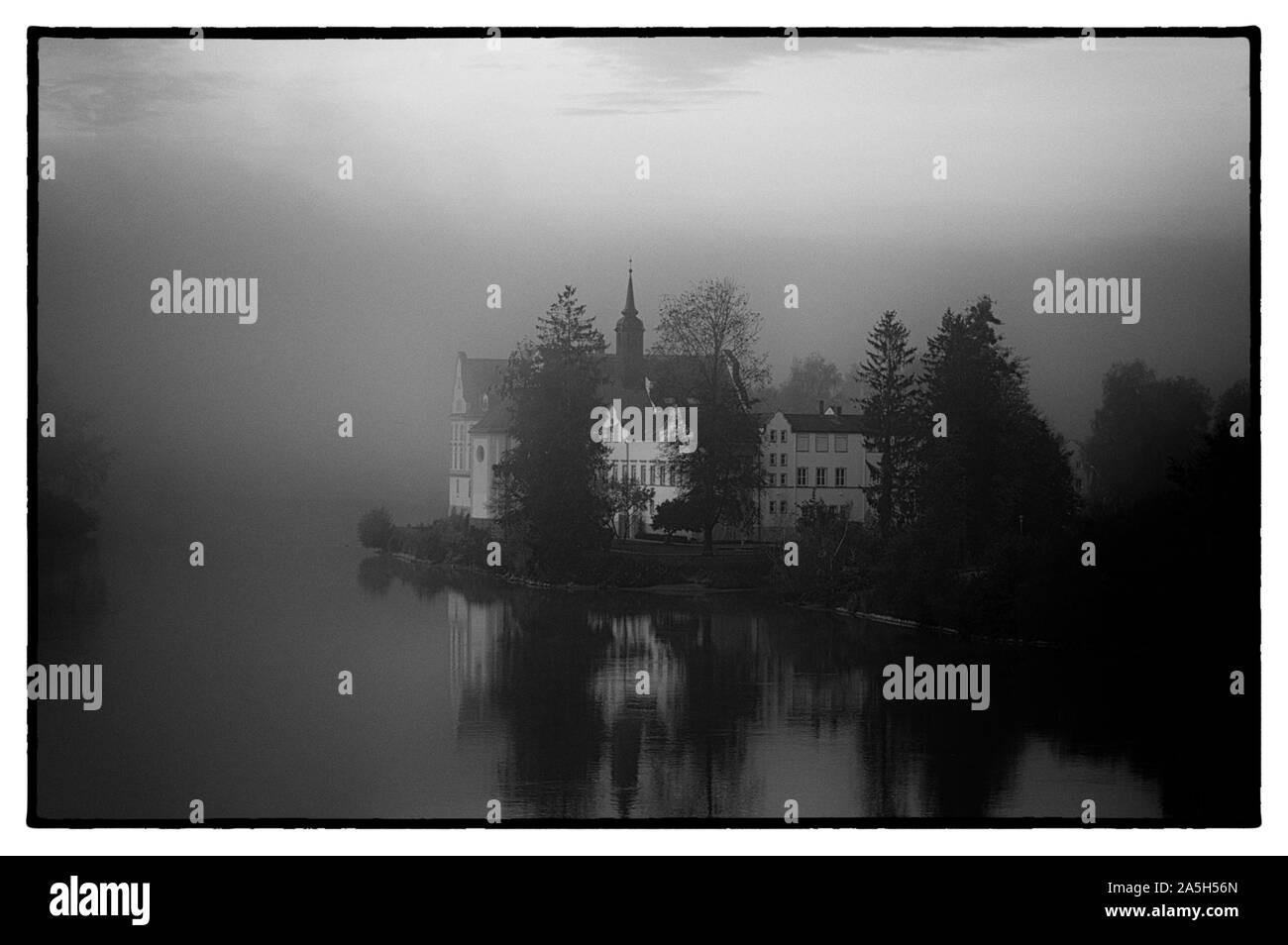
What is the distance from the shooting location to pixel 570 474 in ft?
38.8

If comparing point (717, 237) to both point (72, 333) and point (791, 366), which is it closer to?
point (791, 366)

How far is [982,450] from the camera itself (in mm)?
11695

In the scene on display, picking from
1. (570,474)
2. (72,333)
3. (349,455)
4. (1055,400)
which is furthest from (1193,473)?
(72,333)

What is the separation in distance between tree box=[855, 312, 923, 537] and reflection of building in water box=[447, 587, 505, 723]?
2873 mm

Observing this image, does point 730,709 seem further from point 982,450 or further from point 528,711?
point 982,450

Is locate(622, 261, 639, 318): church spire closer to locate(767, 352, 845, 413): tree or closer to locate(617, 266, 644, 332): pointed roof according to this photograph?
locate(617, 266, 644, 332): pointed roof

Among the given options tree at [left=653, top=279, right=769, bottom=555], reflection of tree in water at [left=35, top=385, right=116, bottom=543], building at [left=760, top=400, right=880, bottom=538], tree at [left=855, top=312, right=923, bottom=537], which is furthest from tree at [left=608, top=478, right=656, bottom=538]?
reflection of tree in water at [left=35, top=385, right=116, bottom=543]

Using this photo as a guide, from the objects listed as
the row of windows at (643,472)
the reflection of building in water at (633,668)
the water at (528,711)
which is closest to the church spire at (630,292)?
the row of windows at (643,472)

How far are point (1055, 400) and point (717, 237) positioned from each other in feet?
8.71

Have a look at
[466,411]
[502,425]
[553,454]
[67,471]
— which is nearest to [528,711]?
[553,454]

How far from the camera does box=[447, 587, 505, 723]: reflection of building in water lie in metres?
11.6

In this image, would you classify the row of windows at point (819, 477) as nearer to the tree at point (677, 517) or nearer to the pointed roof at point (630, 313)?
the tree at point (677, 517)

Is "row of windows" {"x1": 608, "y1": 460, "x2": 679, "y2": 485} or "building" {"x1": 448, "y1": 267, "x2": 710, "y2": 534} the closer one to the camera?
"building" {"x1": 448, "y1": 267, "x2": 710, "y2": 534}

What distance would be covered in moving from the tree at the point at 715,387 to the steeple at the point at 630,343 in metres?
0.13
